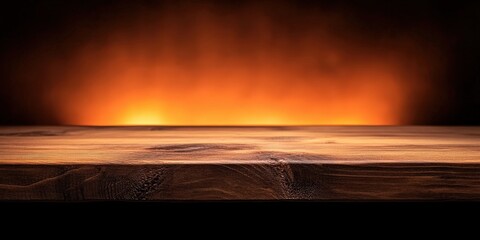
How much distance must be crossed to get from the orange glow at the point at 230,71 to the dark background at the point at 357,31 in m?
0.08

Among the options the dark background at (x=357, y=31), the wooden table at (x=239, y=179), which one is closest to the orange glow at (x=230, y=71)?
the dark background at (x=357, y=31)

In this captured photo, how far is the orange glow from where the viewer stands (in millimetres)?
2154

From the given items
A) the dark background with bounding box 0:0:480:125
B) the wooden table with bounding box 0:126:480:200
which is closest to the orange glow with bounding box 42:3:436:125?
the dark background with bounding box 0:0:480:125

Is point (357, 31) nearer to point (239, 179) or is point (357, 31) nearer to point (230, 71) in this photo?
point (230, 71)

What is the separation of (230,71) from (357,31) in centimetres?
54

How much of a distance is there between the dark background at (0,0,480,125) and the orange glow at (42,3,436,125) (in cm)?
8

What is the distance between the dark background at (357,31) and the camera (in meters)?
2.16

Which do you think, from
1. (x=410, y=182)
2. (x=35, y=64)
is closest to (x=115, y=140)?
(x=410, y=182)

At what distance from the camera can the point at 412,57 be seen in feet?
7.11

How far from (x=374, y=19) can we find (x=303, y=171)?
4.83 ft

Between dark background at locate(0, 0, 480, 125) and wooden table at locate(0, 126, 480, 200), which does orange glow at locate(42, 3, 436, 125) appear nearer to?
dark background at locate(0, 0, 480, 125)

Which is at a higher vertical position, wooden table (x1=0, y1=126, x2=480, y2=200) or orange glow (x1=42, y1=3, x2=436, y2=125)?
orange glow (x1=42, y1=3, x2=436, y2=125)

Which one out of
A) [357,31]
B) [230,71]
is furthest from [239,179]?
[357,31]

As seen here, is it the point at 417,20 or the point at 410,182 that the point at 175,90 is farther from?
the point at 410,182
